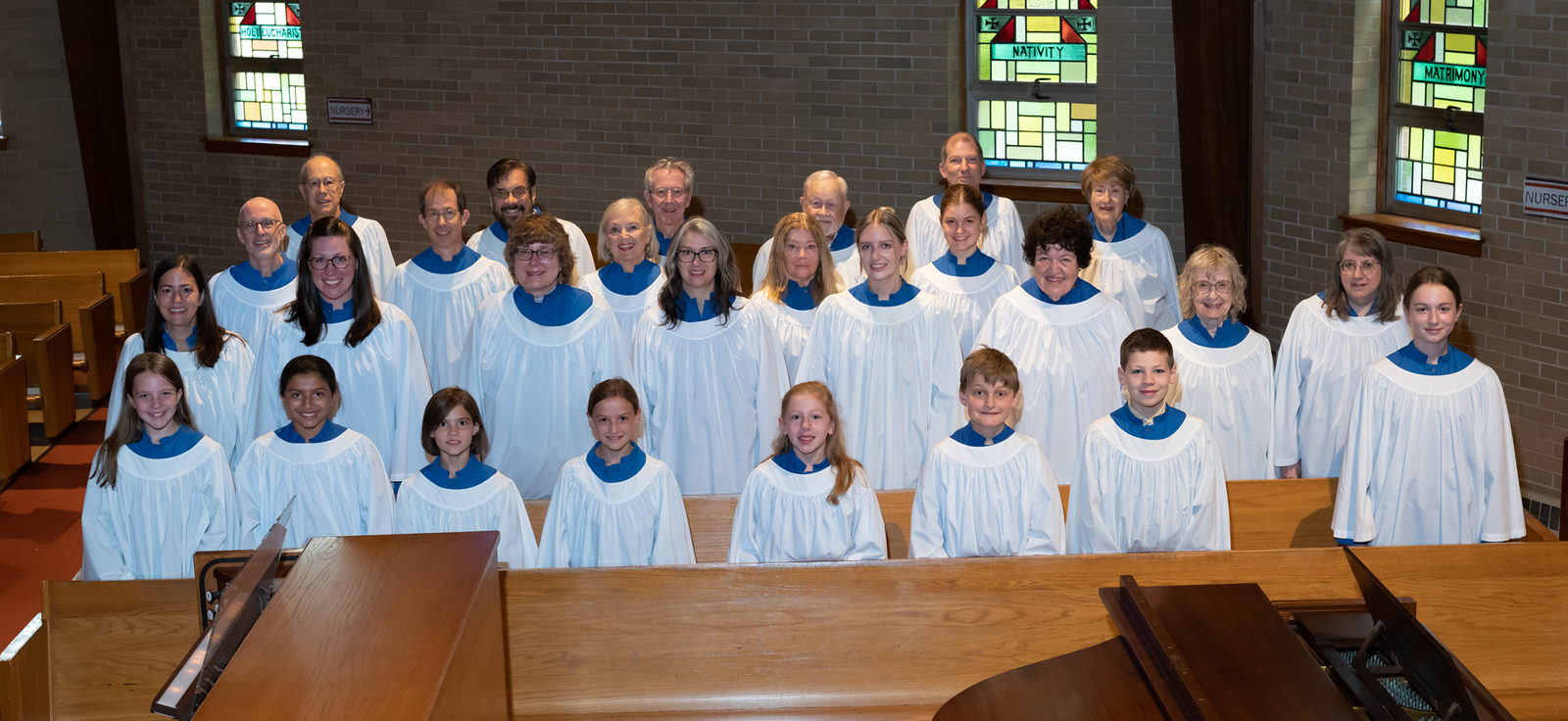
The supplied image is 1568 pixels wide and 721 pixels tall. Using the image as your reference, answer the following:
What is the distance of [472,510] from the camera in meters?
4.93

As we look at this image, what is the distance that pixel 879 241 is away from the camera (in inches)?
237

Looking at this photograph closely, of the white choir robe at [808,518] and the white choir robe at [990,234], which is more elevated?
the white choir robe at [990,234]

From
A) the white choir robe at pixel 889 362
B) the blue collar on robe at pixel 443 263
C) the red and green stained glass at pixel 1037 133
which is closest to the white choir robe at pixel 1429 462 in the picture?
the white choir robe at pixel 889 362

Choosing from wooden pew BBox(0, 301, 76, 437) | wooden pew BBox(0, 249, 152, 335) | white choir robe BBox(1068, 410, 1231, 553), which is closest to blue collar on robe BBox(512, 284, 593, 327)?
white choir robe BBox(1068, 410, 1231, 553)

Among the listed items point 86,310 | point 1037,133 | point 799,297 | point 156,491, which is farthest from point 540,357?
point 1037,133

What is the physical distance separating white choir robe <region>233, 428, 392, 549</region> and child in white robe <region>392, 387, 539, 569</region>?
0.19 m

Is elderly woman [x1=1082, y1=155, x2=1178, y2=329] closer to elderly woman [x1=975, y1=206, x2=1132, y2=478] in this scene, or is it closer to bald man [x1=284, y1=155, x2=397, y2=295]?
Answer: elderly woman [x1=975, y1=206, x2=1132, y2=478]

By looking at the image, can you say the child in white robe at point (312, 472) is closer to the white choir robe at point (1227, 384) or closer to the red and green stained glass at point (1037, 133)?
the white choir robe at point (1227, 384)

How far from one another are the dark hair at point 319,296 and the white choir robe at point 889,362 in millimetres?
1791

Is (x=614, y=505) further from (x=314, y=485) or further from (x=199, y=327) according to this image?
(x=199, y=327)

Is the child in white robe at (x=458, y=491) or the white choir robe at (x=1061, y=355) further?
the white choir robe at (x=1061, y=355)

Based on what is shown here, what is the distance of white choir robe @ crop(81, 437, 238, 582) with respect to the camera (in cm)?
514

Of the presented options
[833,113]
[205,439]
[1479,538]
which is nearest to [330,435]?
[205,439]

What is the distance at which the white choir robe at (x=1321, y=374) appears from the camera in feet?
19.6
